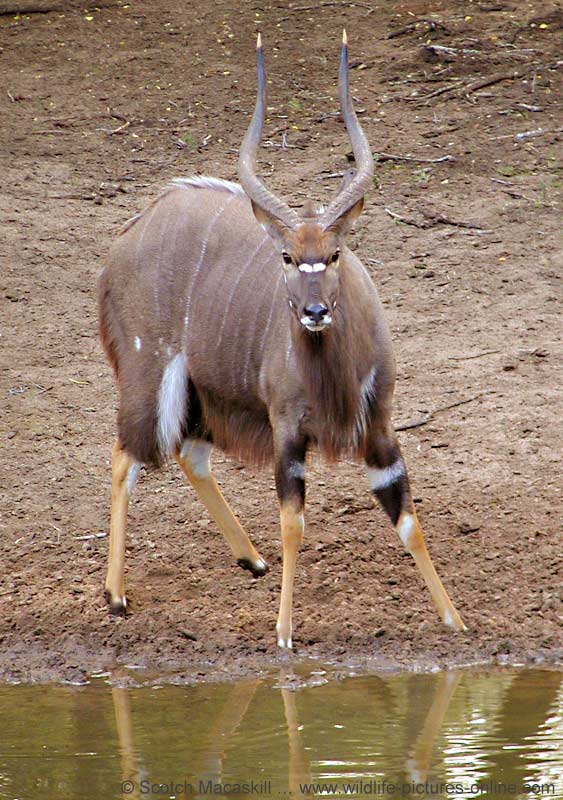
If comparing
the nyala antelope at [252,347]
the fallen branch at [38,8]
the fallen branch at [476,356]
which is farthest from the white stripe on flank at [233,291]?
the fallen branch at [38,8]

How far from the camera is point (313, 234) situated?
475cm

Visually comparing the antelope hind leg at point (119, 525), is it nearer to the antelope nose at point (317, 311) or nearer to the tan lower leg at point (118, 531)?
the tan lower leg at point (118, 531)

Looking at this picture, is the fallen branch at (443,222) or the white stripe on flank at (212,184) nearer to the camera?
the white stripe on flank at (212,184)

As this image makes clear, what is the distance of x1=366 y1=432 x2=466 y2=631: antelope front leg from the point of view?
5.07 meters

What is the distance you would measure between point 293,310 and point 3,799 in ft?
5.88

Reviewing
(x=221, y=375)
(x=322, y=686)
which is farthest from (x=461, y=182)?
(x=322, y=686)

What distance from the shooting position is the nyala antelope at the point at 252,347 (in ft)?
16.1

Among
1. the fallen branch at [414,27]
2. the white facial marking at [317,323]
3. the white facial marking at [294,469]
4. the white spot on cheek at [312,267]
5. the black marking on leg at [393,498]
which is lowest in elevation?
the black marking on leg at [393,498]

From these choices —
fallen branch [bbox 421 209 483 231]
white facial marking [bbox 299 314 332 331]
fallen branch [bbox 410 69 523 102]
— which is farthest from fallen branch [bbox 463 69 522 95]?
white facial marking [bbox 299 314 332 331]

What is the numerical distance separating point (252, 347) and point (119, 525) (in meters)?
0.86

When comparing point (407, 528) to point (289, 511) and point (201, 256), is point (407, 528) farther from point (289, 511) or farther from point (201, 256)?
point (201, 256)

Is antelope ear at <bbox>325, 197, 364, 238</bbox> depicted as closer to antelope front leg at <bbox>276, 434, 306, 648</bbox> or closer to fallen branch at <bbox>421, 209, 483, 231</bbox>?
antelope front leg at <bbox>276, 434, 306, 648</bbox>

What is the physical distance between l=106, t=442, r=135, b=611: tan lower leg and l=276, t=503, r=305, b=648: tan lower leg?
69 centimetres

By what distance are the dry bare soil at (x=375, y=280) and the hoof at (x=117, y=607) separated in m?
0.05
